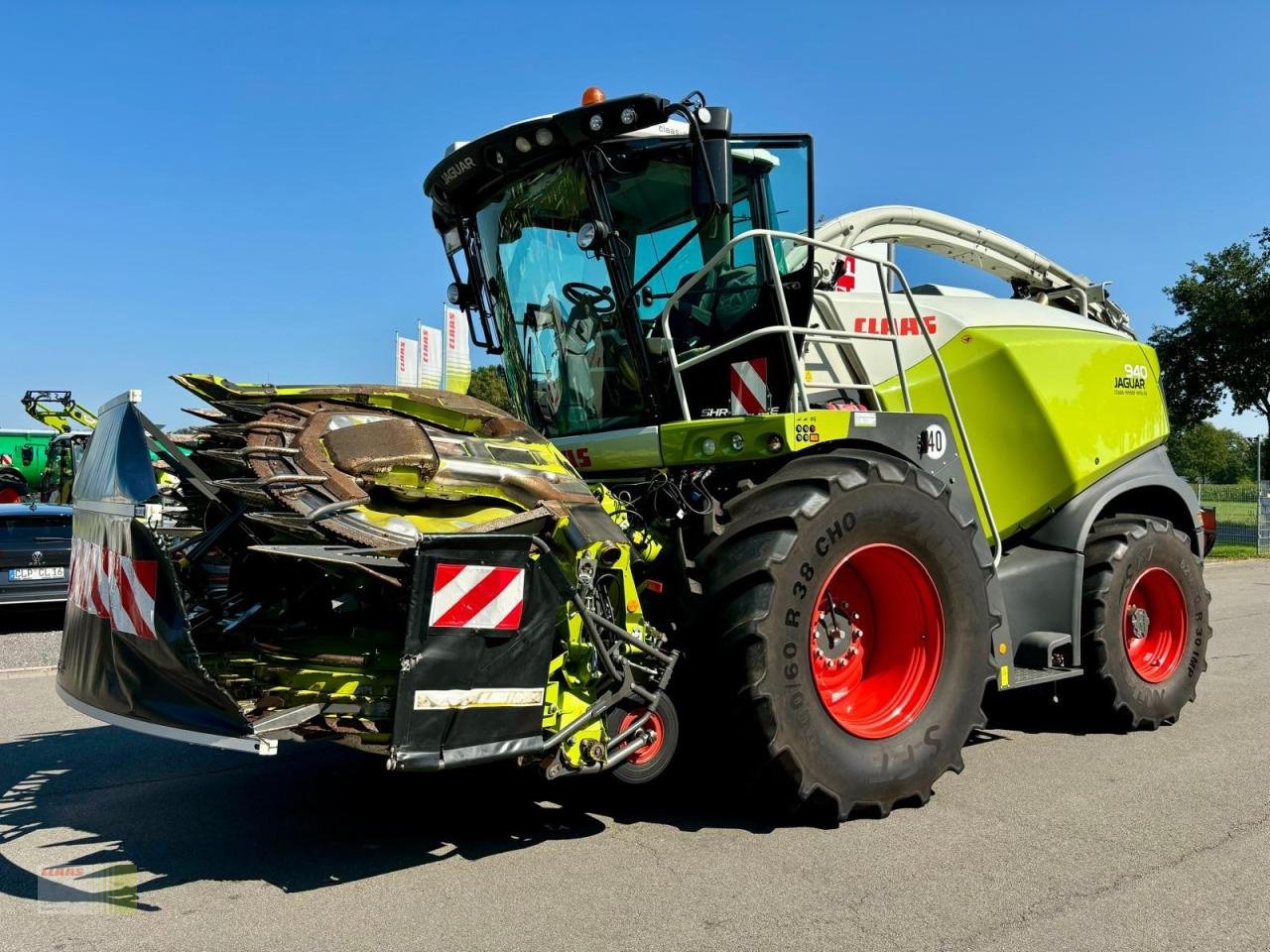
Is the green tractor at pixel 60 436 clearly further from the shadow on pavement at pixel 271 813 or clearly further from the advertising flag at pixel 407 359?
the shadow on pavement at pixel 271 813

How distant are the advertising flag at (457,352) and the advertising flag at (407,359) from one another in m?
13.2

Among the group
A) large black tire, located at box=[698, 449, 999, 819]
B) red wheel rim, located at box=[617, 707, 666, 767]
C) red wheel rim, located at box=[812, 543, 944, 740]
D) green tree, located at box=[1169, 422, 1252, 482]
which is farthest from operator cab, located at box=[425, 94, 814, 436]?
Result: green tree, located at box=[1169, 422, 1252, 482]

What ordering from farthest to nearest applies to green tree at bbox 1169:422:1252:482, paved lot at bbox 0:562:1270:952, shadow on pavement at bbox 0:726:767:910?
green tree at bbox 1169:422:1252:482, shadow on pavement at bbox 0:726:767:910, paved lot at bbox 0:562:1270:952

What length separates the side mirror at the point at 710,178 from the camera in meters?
4.20

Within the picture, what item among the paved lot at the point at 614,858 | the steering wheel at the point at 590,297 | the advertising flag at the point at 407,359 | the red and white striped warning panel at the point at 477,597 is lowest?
the paved lot at the point at 614,858

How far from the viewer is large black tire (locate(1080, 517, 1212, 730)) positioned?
594cm

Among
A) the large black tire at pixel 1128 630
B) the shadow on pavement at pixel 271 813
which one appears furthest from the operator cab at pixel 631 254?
the large black tire at pixel 1128 630

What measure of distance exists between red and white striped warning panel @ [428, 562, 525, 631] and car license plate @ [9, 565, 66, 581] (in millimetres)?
8967

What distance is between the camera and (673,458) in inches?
184

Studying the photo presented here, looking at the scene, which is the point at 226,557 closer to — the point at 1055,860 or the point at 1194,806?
the point at 1055,860

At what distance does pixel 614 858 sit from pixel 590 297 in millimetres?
2547

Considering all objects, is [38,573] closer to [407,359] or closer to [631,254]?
[631,254]

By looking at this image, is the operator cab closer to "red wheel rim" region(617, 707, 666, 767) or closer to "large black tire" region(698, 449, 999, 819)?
"large black tire" region(698, 449, 999, 819)

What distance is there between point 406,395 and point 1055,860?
120 inches
